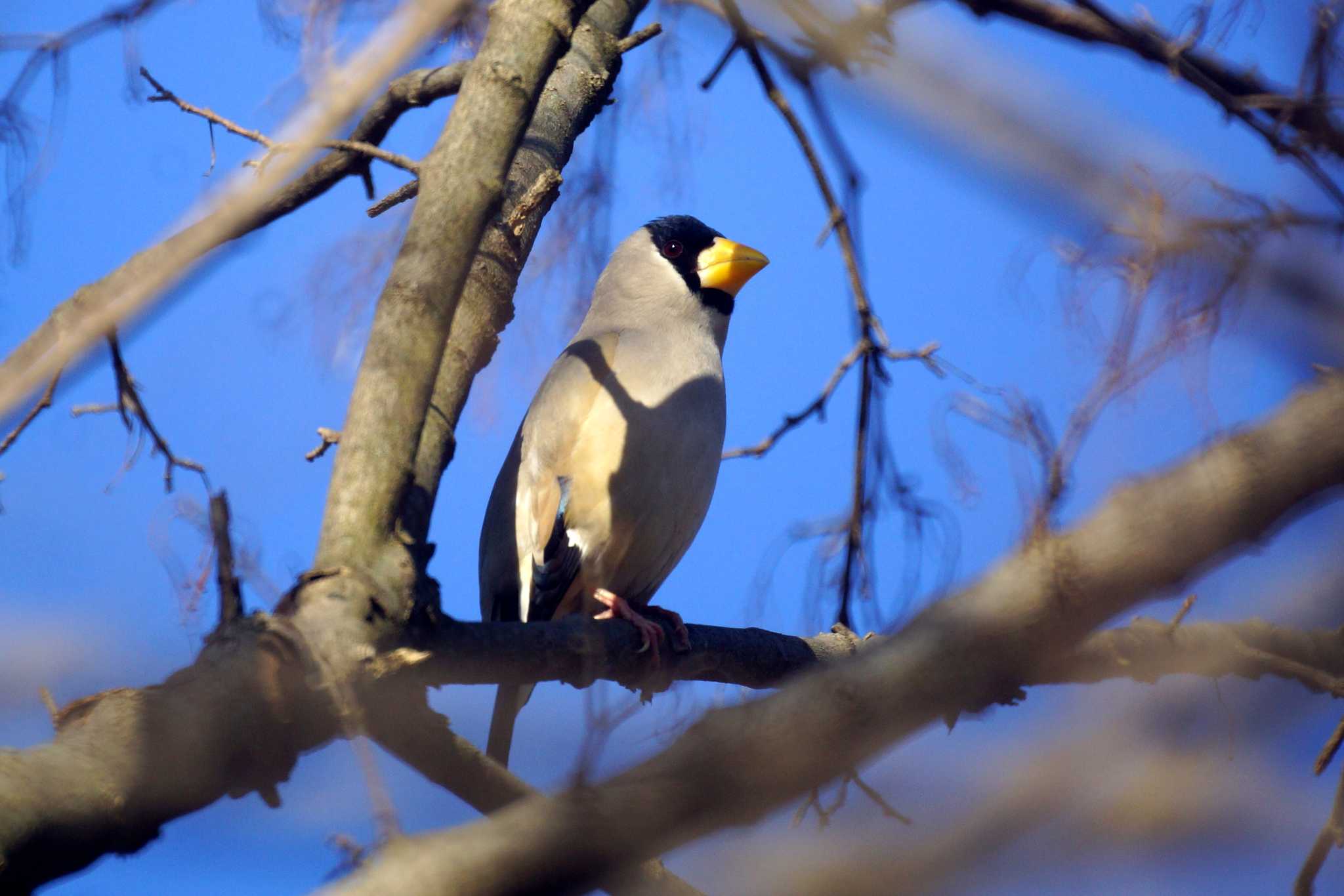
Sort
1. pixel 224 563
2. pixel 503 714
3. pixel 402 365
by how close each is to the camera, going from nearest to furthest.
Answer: pixel 224 563 < pixel 402 365 < pixel 503 714

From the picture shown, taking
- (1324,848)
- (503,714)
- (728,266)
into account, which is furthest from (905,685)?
(728,266)

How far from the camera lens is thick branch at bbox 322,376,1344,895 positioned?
1448 mm

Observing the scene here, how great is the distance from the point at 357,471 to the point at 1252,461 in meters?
1.96

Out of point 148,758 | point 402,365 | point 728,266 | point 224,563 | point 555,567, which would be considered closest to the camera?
point 148,758

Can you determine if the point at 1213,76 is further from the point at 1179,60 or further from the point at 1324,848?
the point at 1324,848

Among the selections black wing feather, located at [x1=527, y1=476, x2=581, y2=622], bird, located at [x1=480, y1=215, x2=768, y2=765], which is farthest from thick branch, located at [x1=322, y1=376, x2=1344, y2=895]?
black wing feather, located at [x1=527, y1=476, x2=581, y2=622]

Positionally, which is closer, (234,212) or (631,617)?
(234,212)

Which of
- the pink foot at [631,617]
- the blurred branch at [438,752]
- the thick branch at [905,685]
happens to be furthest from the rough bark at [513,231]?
the thick branch at [905,685]

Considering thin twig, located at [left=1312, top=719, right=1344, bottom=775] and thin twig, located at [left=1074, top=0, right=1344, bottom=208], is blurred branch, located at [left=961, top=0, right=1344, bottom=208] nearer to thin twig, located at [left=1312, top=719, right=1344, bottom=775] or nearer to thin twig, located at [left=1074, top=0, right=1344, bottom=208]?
thin twig, located at [left=1074, top=0, right=1344, bottom=208]

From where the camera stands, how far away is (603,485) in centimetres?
497

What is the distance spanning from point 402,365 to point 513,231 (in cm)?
120

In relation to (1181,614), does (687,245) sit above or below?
above

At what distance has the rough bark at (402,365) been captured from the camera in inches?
110

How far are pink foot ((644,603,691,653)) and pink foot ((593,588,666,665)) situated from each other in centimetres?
4
